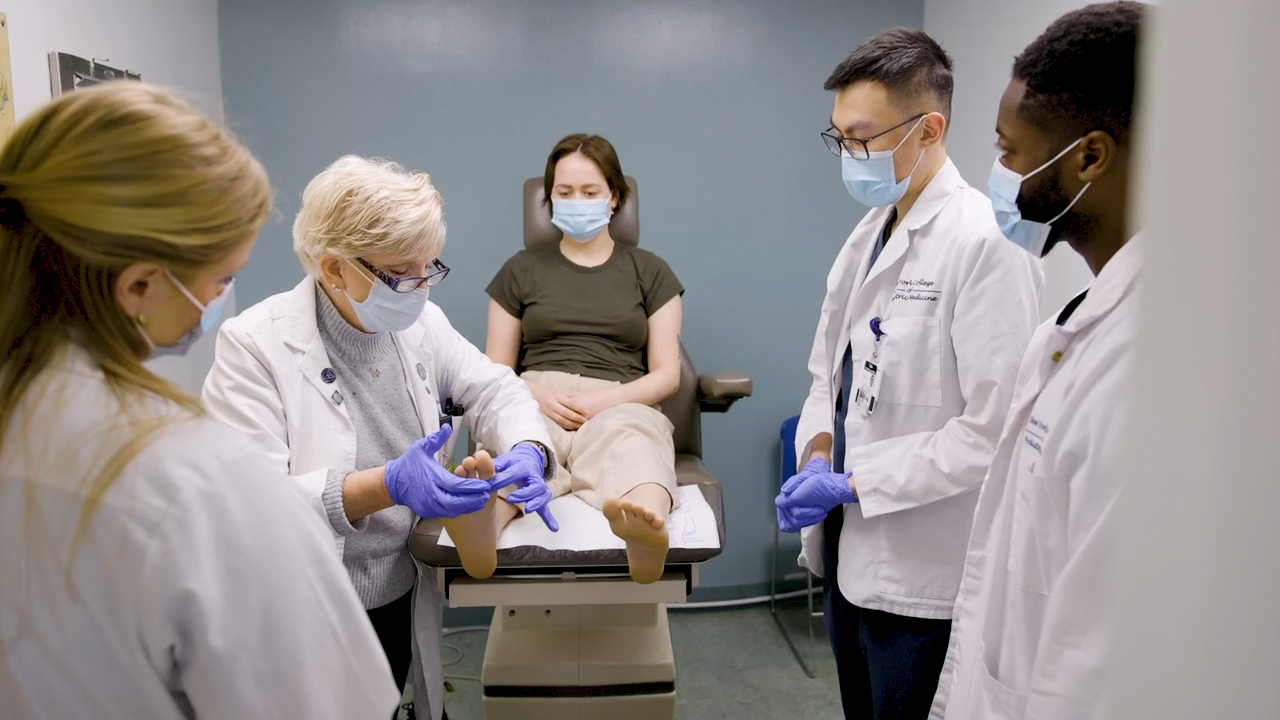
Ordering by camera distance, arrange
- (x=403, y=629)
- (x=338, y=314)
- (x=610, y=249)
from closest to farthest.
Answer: (x=338, y=314) < (x=403, y=629) < (x=610, y=249)

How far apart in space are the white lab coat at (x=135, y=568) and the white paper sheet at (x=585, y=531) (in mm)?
880

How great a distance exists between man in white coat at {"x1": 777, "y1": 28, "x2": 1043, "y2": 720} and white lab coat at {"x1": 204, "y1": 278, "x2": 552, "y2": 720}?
69 cm

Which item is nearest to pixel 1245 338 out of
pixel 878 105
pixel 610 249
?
pixel 878 105

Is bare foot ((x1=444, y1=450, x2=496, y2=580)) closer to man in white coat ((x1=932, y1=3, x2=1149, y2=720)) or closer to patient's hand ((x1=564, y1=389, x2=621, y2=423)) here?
patient's hand ((x1=564, y1=389, x2=621, y2=423))

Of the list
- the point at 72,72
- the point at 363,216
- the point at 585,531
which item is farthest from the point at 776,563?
the point at 72,72

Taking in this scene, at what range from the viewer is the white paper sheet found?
5.24 ft

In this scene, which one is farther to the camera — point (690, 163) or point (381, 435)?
point (690, 163)

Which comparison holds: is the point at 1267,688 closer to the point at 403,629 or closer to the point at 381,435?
the point at 381,435

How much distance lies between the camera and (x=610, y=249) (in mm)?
2363

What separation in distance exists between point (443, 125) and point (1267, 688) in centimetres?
276

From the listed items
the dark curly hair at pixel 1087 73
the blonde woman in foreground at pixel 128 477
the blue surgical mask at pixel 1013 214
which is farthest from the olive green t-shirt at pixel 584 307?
the blonde woman in foreground at pixel 128 477

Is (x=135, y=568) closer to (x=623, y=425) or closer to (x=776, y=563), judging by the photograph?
(x=623, y=425)

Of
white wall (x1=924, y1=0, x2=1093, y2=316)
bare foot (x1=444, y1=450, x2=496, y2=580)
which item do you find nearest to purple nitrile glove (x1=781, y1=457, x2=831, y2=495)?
bare foot (x1=444, y1=450, x2=496, y2=580)

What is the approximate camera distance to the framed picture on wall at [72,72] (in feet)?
6.06
